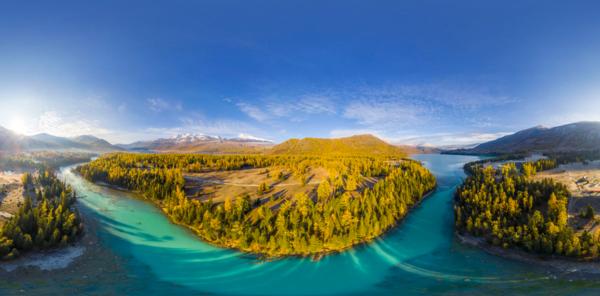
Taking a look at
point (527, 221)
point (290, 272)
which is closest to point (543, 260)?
point (527, 221)

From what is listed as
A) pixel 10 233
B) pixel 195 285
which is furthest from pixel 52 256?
pixel 195 285

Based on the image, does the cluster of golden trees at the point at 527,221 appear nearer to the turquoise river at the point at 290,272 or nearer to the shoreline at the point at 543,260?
the shoreline at the point at 543,260

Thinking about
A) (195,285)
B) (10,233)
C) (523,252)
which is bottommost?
(195,285)

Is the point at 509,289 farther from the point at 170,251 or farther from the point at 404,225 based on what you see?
the point at 170,251

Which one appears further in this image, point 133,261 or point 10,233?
point 133,261

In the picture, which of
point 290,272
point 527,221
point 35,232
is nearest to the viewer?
point 290,272

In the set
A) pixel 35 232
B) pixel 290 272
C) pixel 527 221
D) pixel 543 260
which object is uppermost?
pixel 527 221

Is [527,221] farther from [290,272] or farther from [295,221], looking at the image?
[290,272]

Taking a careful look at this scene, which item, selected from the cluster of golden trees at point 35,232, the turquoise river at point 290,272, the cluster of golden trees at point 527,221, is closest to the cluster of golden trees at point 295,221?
the turquoise river at point 290,272
